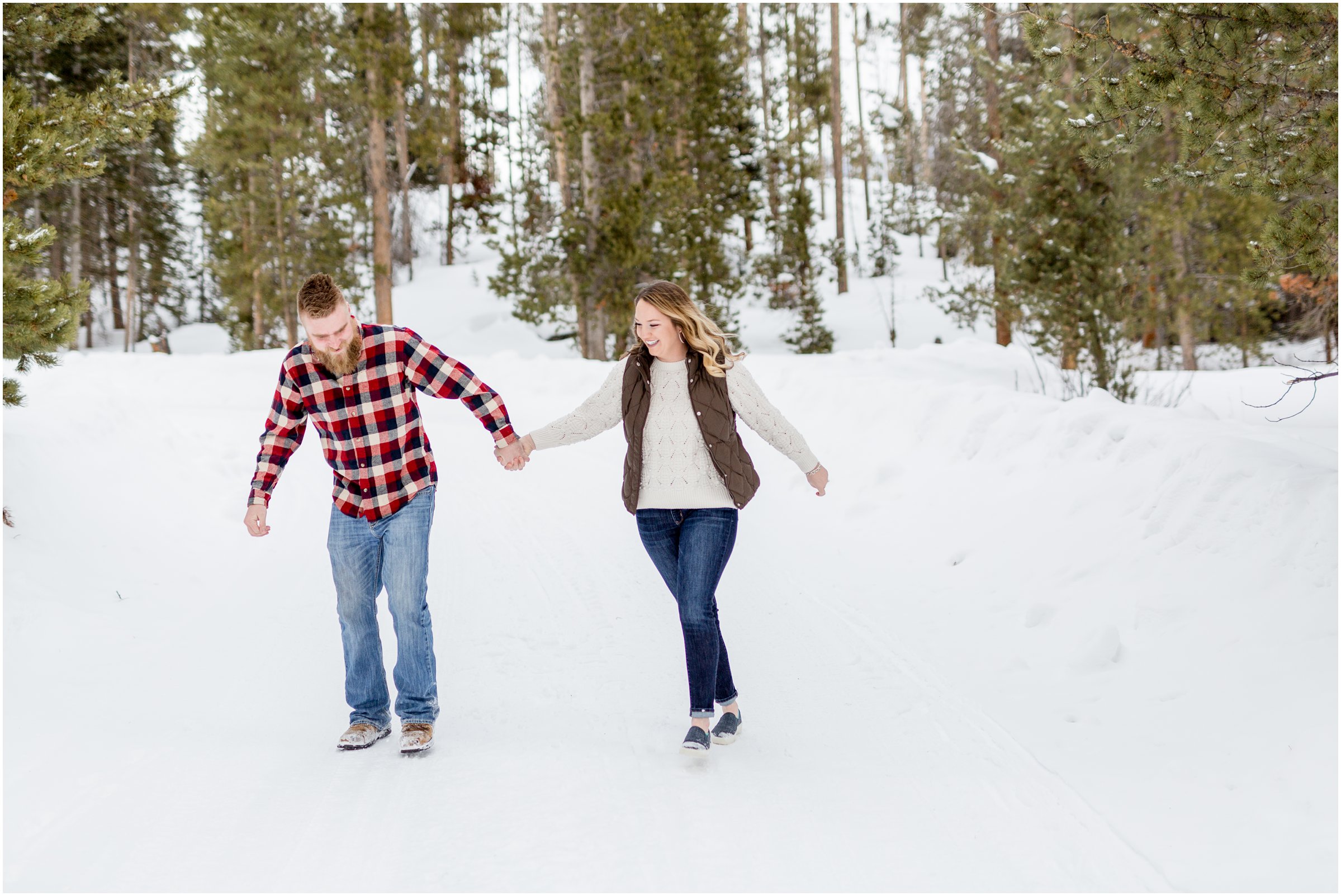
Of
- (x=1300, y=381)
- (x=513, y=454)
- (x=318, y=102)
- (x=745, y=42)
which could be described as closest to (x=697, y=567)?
(x=513, y=454)

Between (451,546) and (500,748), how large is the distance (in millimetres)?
3455

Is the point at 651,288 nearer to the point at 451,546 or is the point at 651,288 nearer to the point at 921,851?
the point at 921,851

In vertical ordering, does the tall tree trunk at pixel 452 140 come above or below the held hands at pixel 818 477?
above

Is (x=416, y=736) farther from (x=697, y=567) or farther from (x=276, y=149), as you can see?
(x=276, y=149)

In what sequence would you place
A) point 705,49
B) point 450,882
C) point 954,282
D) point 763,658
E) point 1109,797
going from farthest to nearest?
point 954,282 → point 705,49 → point 763,658 → point 1109,797 → point 450,882

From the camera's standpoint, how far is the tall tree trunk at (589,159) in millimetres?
17547

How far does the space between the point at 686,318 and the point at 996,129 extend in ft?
55.2

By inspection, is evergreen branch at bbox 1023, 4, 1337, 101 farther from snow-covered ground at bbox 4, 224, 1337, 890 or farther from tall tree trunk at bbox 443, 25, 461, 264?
tall tree trunk at bbox 443, 25, 461, 264

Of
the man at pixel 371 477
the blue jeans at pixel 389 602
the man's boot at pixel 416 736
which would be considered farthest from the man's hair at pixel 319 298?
the man's boot at pixel 416 736

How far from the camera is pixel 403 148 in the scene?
83.6 ft

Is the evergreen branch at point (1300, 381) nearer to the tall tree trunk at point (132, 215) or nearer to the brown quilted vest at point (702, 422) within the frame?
the brown quilted vest at point (702, 422)

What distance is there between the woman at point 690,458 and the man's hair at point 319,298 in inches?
45.5

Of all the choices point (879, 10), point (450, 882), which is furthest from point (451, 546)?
point (879, 10)

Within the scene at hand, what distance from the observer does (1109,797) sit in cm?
354
